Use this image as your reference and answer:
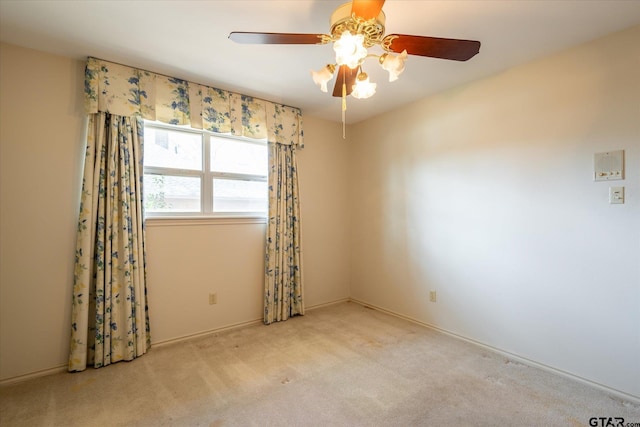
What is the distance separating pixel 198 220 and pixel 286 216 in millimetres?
956

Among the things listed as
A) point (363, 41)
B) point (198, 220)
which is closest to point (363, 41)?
point (363, 41)

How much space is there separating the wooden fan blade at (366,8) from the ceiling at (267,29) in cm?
52

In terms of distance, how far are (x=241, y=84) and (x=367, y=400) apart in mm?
2824

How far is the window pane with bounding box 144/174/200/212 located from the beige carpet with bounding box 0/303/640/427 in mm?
1284

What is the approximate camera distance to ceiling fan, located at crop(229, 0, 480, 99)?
4.33ft

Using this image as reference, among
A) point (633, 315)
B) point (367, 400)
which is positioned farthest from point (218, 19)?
point (633, 315)

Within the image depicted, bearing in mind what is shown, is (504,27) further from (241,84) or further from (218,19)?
(241,84)

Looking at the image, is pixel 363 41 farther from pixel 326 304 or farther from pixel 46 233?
pixel 326 304

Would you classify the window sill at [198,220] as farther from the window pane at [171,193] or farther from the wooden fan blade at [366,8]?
the wooden fan blade at [366,8]

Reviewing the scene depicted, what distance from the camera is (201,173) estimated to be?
116 inches

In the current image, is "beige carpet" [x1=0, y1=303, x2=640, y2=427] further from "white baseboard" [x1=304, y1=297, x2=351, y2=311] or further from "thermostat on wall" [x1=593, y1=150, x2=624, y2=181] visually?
"thermostat on wall" [x1=593, y1=150, x2=624, y2=181]

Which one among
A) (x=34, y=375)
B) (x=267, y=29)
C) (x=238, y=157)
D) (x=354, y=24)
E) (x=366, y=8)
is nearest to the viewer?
(x=366, y=8)

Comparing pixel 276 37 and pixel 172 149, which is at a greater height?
pixel 276 37

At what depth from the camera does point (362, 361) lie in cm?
239
